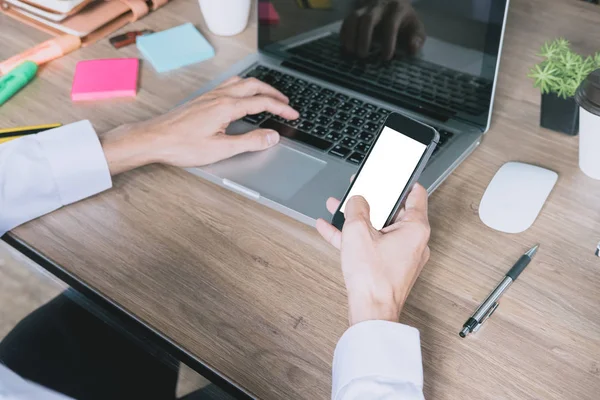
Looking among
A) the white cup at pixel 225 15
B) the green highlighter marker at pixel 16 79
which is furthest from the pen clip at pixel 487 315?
the green highlighter marker at pixel 16 79

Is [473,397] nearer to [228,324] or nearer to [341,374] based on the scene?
[341,374]

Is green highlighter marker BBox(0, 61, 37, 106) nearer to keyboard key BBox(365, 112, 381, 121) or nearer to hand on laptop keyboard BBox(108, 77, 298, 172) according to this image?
hand on laptop keyboard BBox(108, 77, 298, 172)

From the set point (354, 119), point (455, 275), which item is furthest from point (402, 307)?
point (354, 119)

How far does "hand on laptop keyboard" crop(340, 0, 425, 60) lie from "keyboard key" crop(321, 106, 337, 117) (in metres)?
0.11

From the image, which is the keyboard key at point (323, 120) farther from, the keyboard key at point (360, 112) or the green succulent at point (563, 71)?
the green succulent at point (563, 71)

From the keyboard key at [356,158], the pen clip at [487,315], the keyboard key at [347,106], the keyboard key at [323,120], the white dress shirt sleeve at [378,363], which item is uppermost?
the keyboard key at [347,106]

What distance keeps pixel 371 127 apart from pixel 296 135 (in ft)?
0.38

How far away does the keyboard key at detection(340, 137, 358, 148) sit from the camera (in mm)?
881

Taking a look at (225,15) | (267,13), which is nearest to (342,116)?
(267,13)

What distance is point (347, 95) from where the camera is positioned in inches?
38.1

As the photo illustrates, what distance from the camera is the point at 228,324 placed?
0.69 meters

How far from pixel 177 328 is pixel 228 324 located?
59 mm

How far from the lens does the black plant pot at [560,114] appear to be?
0.89 m

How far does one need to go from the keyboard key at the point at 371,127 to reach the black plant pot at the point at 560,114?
0.85ft
